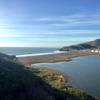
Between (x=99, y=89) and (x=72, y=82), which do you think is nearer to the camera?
(x=99, y=89)

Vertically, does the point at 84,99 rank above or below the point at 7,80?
below

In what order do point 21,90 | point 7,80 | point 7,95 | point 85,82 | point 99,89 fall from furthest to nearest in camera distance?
point 85,82, point 99,89, point 7,80, point 21,90, point 7,95

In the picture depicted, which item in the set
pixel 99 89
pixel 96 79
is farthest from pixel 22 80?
pixel 96 79

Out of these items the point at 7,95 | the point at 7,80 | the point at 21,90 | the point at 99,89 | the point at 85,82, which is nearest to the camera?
the point at 7,95

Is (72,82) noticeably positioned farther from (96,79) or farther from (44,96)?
(44,96)

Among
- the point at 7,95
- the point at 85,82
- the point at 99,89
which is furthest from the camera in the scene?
the point at 85,82

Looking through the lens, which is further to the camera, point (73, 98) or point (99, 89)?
point (99, 89)

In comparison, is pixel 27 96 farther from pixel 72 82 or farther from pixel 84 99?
pixel 72 82

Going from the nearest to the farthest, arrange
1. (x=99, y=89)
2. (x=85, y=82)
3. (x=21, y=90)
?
(x=21, y=90) < (x=99, y=89) < (x=85, y=82)

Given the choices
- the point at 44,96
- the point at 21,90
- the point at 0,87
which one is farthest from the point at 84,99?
the point at 0,87
